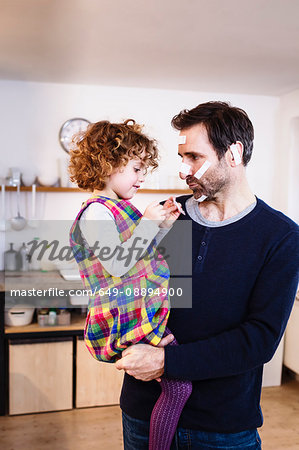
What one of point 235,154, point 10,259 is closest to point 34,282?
point 10,259

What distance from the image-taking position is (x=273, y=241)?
130cm

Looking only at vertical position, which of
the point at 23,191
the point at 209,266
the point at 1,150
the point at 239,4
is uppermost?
the point at 239,4

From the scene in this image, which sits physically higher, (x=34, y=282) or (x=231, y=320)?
(x=231, y=320)

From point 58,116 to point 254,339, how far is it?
3.08 meters

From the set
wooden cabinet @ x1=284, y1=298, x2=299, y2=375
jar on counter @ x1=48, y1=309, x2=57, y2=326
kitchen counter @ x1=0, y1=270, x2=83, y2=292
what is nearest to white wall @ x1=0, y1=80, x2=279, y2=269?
kitchen counter @ x1=0, y1=270, x2=83, y2=292

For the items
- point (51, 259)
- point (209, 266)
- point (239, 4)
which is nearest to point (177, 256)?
point (209, 266)

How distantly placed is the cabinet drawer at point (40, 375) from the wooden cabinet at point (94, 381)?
0.07 meters

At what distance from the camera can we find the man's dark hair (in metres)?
1.41

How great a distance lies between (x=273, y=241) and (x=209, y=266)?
196 mm

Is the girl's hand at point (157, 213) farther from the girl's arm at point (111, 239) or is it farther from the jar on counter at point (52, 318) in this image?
the jar on counter at point (52, 318)

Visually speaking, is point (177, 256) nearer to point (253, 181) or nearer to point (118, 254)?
point (118, 254)

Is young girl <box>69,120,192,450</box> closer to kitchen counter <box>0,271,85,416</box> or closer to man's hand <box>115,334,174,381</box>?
man's hand <box>115,334,174,381</box>

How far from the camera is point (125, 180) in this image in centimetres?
169

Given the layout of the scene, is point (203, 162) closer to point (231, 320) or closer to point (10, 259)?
point (231, 320)
